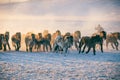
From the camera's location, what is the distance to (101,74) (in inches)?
382

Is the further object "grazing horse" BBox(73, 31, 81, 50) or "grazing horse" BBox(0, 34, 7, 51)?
"grazing horse" BBox(73, 31, 81, 50)

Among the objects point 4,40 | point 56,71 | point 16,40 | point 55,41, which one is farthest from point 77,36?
point 56,71

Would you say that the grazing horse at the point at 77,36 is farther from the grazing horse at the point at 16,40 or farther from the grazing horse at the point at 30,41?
the grazing horse at the point at 16,40

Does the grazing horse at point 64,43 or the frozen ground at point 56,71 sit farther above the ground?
the grazing horse at point 64,43

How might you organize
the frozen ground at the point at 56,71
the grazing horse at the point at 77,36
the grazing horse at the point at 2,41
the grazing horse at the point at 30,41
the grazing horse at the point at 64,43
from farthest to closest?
the grazing horse at the point at 77,36 → the grazing horse at the point at 30,41 → the grazing horse at the point at 2,41 → the grazing horse at the point at 64,43 → the frozen ground at the point at 56,71

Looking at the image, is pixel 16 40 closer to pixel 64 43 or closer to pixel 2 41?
pixel 2 41

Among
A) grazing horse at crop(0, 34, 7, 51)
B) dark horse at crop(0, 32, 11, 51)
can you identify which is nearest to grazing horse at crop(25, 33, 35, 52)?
dark horse at crop(0, 32, 11, 51)

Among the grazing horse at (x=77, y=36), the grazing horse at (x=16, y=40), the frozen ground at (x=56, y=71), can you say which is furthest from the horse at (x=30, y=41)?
the frozen ground at (x=56, y=71)

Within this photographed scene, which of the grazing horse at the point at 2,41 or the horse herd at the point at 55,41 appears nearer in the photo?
the horse herd at the point at 55,41

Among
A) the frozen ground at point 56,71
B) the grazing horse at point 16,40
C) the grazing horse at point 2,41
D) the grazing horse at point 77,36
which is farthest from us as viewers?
the grazing horse at point 77,36

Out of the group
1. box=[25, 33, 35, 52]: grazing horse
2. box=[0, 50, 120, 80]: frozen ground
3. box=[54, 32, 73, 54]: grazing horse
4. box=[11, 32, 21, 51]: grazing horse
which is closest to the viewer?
box=[0, 50, 120, 80]: frozen ground

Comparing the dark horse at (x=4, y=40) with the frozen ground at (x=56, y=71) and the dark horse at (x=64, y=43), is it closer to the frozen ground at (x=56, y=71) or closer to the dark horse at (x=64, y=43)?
the dark horse at (x=64, y=43)

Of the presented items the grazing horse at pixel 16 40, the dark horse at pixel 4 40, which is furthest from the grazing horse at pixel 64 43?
the dark horse at pixel 4 40

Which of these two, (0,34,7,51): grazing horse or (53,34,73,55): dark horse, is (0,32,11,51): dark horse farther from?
(53,34,73,55): dark horse
